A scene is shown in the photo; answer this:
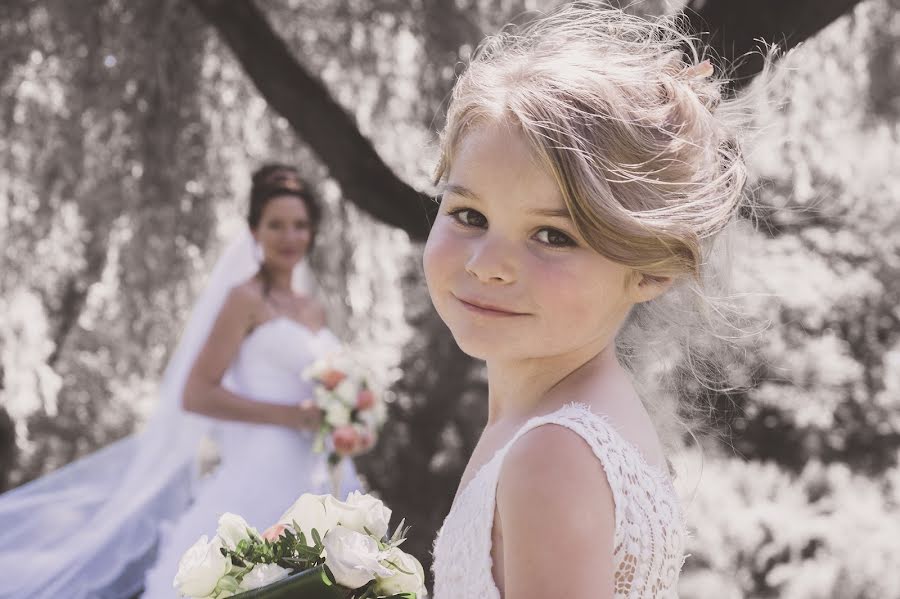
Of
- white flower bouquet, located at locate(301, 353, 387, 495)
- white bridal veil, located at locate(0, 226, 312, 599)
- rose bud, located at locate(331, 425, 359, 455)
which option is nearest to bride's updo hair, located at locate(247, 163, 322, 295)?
white bridal veil, located at locate(0, 226, 312, 599)

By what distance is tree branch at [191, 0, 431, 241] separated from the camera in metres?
4.75

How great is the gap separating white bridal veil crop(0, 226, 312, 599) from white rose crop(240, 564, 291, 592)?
293 cm

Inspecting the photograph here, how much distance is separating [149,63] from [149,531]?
2.33 metres

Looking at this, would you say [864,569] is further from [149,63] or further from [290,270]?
[149,63]

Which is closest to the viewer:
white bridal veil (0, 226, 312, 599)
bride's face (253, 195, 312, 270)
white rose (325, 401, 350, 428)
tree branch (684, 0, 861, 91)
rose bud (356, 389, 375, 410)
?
tree branch (684, 0, 861, 91)

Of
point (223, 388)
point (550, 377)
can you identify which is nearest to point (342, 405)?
point (223, 388)

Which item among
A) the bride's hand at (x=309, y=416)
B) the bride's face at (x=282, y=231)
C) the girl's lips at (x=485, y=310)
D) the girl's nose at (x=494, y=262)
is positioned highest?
the bride's face at (x=282, y=231)

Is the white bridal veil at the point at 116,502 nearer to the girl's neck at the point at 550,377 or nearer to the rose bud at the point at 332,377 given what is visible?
the rose bud at the point at 332,377

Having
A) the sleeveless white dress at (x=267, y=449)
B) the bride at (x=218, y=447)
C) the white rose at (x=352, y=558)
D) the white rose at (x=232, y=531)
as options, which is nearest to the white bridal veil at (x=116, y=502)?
the bride at (x=218, y=447)

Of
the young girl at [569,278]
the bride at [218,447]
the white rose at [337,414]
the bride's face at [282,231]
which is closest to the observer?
the young girl at [569,278]

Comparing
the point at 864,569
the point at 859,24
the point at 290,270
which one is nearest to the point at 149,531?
the point at 290,270

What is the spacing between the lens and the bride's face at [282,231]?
5121 mm

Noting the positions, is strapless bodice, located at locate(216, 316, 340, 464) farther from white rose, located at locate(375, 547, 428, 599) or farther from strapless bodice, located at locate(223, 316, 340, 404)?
white rose, located at locate(375, 547, 428, 599)

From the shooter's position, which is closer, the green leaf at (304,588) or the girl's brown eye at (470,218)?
the green leaf at (304,588)
